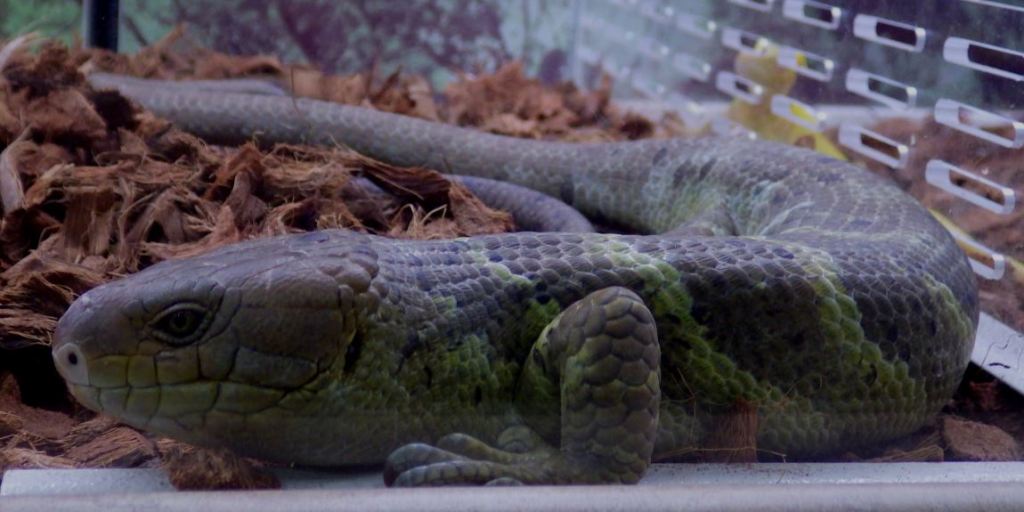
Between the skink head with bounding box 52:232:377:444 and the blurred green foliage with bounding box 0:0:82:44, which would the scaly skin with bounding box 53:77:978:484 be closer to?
the skink head with bounding box 52:232:377:444

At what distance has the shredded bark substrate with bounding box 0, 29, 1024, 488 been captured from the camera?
2.31 meters

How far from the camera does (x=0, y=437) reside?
2201mm

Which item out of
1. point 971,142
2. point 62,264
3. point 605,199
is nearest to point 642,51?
point 605,199

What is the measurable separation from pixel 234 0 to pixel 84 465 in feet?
13.2

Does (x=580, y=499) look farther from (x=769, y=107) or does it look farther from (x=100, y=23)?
(x=100, y=23)

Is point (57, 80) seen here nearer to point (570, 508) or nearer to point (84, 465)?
point (84, 465)

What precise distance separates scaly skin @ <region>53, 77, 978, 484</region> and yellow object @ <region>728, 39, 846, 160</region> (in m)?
1.93

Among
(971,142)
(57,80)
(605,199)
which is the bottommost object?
(605,199)

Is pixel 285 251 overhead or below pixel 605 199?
overhead

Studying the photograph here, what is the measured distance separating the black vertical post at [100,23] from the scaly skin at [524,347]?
340 centimetres

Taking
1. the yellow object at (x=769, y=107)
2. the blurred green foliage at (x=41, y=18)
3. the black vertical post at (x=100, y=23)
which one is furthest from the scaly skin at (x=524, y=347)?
the black vertical post at (x=100, y=23)

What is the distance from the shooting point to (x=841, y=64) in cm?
451

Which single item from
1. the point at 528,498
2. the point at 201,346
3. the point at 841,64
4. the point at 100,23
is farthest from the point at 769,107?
the point at 528,498

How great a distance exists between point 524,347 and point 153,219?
142 cm
